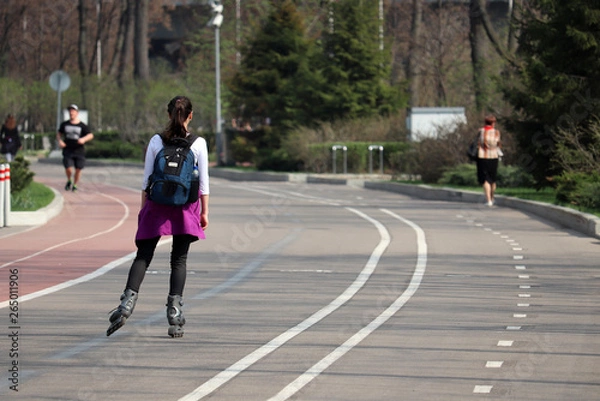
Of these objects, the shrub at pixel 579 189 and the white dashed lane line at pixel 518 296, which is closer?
the white dashed lane line at pixel 518 296

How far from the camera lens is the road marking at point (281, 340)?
8711 mm

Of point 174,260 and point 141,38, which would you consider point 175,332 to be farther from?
point 141,38

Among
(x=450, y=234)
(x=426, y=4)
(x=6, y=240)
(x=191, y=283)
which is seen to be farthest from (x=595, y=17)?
(x=426, y=4)

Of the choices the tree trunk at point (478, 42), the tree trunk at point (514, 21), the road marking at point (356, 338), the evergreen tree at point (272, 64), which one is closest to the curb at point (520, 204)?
the tree trunk at point (514, 21)

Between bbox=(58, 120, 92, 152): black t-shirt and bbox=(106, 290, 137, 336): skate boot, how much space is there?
19707 mm

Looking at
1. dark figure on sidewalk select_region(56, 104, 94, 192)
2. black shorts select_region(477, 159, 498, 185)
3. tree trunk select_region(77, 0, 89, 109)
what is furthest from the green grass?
tree trunk select_region(77, 0, 89, 109)

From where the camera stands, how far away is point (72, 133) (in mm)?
30125

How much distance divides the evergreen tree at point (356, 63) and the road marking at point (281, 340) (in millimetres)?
31634

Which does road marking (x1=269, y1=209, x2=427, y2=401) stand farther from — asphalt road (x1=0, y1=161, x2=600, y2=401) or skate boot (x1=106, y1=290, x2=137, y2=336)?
skate boot (x1=106, y1=290, x2=137, y2=336)

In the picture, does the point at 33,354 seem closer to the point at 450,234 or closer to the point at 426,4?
the point at 450,234

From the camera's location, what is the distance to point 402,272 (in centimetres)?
1606

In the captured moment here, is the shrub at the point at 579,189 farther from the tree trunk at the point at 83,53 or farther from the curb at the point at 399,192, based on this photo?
the tree trunk at the point at 83,53

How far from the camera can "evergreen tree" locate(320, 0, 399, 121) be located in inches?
1949

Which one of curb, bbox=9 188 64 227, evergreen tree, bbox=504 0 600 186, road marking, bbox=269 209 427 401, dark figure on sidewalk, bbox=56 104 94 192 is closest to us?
road marking, bbox=269 209 427 401
